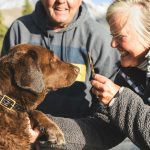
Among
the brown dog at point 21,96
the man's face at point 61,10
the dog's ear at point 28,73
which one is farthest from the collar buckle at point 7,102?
the man's face at point 61,10

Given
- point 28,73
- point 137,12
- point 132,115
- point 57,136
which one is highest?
point 137,12

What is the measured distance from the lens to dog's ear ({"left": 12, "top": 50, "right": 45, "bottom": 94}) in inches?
153

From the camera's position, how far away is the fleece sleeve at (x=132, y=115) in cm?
353

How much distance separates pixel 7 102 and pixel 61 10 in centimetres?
167

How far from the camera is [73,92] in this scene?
5258 millimetres

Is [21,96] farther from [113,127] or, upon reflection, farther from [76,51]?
[76,51]

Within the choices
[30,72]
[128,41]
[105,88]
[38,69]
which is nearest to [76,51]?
[38,69]

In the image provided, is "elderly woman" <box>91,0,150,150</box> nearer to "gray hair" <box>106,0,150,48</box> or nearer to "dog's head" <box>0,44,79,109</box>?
"gray hair" <box>106,0,150,48</box>

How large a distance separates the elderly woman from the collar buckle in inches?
30.7

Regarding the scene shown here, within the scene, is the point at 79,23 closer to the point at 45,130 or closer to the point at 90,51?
the point at 90,51

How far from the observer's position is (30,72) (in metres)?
3.90

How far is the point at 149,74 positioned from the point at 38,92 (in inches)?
39.5

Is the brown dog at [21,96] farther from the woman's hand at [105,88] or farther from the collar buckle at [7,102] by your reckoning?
the woman's hand at [105,88]

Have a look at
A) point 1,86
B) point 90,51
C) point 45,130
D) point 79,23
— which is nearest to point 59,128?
point 45,130
